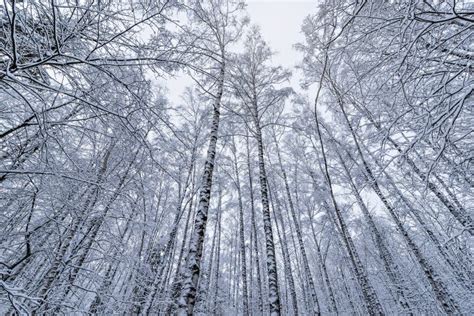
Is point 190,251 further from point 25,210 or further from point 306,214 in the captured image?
point 306,214

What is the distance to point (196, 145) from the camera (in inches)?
434

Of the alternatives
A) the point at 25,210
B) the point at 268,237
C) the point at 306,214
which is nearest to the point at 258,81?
the point at 268,237

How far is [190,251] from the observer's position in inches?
173

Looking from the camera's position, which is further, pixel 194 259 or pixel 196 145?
pixel 196 145

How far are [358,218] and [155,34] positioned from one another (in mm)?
15955

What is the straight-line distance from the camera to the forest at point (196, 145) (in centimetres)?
208

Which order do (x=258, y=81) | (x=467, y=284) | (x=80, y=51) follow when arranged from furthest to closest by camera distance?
(x=258, y=81)
(x=467, y=284)
(x=80, y=51)

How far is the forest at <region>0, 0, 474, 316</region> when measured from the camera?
2080mm

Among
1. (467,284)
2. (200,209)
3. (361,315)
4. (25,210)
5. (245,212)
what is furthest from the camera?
(245,212)

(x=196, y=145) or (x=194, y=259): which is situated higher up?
(x=196, y=145)

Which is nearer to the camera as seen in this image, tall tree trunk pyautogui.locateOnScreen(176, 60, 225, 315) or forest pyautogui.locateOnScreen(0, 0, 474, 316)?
forest pyautogui.locateOnScreen(0, 0, 474, 316)

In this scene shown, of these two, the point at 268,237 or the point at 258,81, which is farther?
the point at 258,81

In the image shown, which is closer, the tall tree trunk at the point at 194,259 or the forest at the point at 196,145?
the forest at the point at 196,145

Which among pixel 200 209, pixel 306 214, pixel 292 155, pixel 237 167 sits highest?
pixel 292 155
